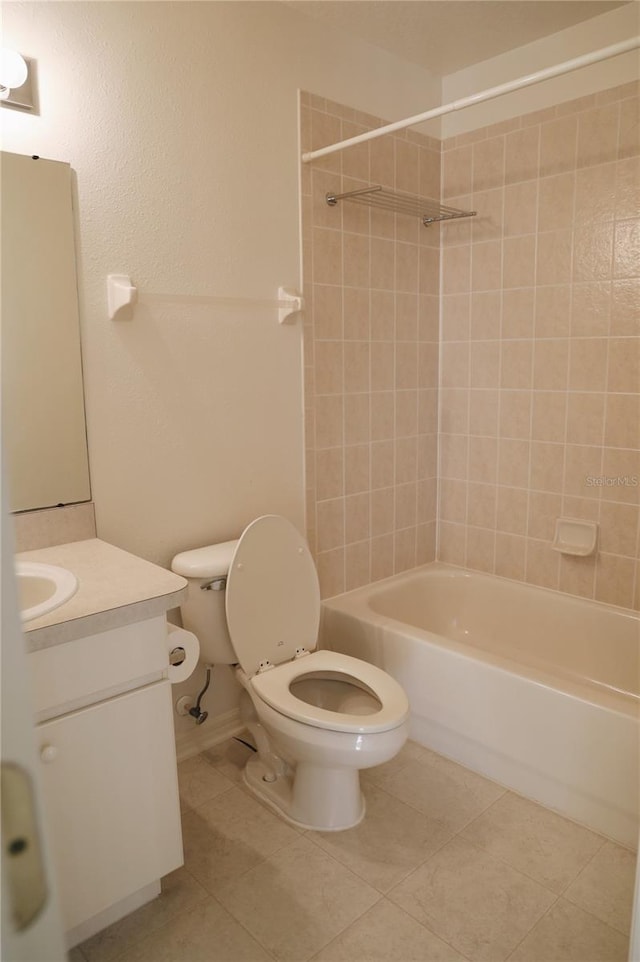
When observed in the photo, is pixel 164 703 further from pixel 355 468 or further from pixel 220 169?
pixel 220 169

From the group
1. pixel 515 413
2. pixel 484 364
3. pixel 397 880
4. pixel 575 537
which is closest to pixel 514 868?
pixel 397 880

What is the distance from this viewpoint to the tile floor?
1.55 metres

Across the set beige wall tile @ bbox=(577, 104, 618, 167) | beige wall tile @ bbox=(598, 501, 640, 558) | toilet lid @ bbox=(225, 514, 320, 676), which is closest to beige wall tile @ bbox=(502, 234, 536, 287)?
beige wall tile @ bbox=(577, 104, 618, 167)

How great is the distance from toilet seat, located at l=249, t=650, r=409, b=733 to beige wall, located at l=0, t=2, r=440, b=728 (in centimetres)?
41

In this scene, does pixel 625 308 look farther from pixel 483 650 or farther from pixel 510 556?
pixel 483 650

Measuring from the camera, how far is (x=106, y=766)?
1.47m

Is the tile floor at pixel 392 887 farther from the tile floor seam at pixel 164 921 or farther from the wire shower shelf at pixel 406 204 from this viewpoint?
the wire shower shelf at pixel 406 204

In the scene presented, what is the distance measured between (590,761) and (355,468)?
1.32m

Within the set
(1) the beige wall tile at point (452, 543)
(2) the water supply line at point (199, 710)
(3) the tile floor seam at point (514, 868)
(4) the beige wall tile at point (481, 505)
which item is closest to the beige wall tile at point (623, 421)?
(4) the beige wall tile at point (481, 505)

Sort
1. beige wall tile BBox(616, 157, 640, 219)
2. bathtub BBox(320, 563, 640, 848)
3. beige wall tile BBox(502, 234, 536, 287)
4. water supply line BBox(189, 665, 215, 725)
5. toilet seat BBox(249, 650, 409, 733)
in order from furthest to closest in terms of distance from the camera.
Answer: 1. beige wall tile BBox(502, 234, 536, 287)
2. beige wall tile BBox(616, 157, 640, 219)
3. water supply line BBox(189, 665, 215, 725)
4. bathtub BBox(320, 563, 640, 848)
5. toilet seat BBox(249, 650, 409, 733)

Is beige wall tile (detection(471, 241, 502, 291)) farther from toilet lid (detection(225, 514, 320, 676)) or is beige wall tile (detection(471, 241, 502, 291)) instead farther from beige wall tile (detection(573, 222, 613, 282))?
toilet lid (detection(225, 514, 320, 676))

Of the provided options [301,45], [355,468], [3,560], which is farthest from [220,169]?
[3,560]

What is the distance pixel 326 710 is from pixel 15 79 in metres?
1.81

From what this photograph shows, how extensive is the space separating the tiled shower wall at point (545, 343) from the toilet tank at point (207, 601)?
133 centimetres
